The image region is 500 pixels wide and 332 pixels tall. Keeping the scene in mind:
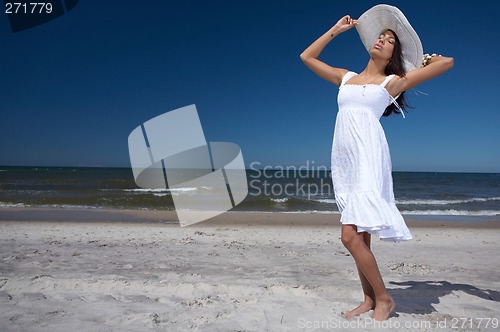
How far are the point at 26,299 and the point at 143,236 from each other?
3.83 m

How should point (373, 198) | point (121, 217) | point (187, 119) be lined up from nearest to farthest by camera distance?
point (373, 198) < point (187, 119) < point (121, 217)

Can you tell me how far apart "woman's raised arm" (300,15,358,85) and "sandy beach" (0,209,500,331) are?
67.8 inches

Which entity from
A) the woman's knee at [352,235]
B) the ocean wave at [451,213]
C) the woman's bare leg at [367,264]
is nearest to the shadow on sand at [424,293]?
the woman's bare leg at [367,264]

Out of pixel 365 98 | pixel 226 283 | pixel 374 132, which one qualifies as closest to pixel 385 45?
pixel 365 98

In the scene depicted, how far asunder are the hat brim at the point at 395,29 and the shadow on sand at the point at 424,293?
186 centimetres

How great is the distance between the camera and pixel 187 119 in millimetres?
8016

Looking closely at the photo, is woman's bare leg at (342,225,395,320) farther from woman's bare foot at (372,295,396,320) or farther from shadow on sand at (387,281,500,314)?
shadow on sand at (387,281,500,314)

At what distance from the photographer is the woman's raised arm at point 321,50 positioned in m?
2.63

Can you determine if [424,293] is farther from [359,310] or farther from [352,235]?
[352,235]

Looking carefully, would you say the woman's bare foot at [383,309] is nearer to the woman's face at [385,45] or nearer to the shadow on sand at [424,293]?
the shadow on sand at [424,293]

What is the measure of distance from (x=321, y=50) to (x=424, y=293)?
2.40 m

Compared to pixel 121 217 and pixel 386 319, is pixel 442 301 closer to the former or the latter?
pixel 386 319

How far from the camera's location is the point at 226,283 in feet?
12.0

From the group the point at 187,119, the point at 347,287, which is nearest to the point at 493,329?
the point at 347,287
